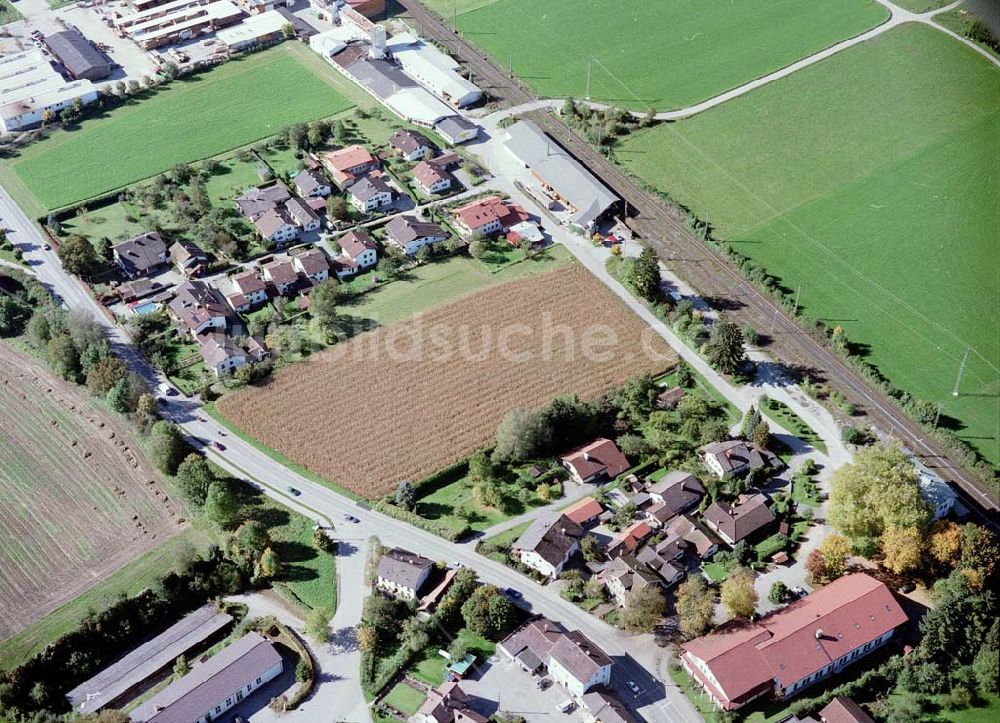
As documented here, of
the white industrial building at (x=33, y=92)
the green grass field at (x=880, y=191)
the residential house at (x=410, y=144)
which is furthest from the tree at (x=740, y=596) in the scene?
the white industrial building at (x=33, y=92)

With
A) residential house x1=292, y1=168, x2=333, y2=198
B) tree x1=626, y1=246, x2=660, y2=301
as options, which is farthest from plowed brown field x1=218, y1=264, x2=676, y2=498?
residential house x1=292, y1=168, x2=333, y2=198

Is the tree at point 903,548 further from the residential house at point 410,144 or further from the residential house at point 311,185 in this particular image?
the residential house at point 311,185

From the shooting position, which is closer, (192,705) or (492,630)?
(192,705)

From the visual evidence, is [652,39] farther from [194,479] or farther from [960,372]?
[194,479]

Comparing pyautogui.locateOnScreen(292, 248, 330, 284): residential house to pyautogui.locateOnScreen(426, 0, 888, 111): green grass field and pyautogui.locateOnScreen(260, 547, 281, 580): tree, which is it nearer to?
pyautogui.locateOnScreen(260, 547, 281, 580): tree

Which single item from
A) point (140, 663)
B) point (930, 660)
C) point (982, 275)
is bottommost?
point (140, 663)

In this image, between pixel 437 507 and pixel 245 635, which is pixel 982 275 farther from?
pixel 245 635

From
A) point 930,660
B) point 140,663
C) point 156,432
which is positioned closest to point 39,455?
point 156,432
